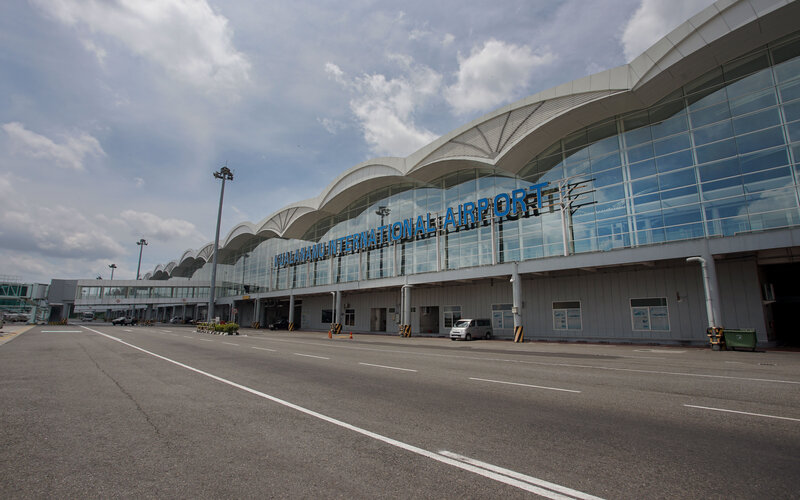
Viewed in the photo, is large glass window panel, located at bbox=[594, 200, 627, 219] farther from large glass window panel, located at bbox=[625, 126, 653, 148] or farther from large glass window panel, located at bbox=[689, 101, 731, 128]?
large glass window panel, located at bbox=[689, 101, 731, 128]

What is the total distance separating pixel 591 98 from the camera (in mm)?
26281

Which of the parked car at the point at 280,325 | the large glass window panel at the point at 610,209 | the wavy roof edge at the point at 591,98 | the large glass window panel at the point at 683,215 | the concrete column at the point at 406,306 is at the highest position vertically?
the wavy roof edge at the point at 591,98

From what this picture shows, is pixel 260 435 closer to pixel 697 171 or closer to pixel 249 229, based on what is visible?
pixel 697 171

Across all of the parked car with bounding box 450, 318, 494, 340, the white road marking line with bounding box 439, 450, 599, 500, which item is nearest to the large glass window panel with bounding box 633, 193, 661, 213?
the parked car with bounding box 450, 318, 494, 340

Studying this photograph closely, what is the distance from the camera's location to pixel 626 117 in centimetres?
2697

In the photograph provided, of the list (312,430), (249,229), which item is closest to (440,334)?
(312,430)

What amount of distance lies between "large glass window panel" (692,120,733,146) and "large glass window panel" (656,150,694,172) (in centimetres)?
87

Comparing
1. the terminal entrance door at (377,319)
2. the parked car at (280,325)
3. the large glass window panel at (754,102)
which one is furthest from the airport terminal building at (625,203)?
the parked car at (280,325)

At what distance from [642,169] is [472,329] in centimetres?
1567

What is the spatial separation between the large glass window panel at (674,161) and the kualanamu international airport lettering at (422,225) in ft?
23.0

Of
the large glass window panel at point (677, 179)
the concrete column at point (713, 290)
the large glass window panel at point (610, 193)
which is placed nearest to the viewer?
the concrete column at point (713, 290)

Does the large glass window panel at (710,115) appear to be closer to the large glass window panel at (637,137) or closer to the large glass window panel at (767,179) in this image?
the large glass window panel at (637,137)

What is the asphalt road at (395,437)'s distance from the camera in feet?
11.7

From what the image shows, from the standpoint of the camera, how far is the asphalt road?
3.55 metres
